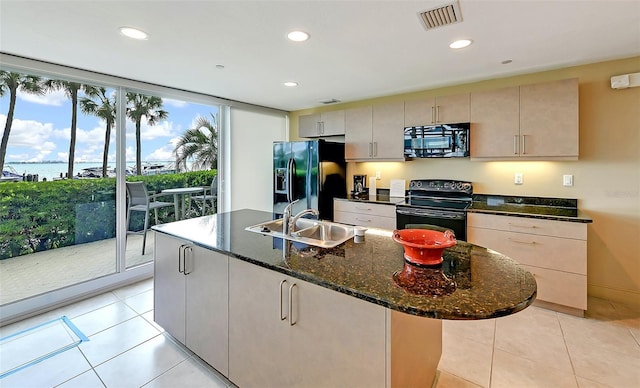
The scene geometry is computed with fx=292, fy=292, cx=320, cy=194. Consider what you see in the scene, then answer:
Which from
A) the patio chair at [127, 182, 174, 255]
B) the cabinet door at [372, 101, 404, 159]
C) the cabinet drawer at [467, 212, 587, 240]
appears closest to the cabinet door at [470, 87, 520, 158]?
the cabinet drawer at [467, 212, 587, 240]

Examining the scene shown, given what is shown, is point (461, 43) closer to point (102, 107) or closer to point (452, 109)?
point (452, 109)

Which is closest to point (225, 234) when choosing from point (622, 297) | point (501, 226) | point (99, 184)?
point (99, 184)

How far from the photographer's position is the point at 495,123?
320cm

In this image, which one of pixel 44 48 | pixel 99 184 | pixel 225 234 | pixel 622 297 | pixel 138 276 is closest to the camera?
pixel 225 234

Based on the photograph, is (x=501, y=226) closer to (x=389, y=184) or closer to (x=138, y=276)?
(x=389, y=184)

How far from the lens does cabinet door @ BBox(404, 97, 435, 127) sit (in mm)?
3588

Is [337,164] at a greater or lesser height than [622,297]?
greater

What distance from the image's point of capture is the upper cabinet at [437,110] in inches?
133

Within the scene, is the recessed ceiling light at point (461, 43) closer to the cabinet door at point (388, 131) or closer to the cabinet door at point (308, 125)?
the cabinet door at point (388, 131)

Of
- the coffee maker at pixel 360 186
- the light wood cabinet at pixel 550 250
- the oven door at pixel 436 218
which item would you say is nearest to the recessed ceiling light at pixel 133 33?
the oven door at pixel 436 218

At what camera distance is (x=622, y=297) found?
2893 mm

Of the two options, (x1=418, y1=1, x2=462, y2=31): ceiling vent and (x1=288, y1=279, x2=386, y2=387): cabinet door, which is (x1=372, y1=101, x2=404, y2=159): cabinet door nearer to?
(x1=418, y1=1, x2=462, y2=31): ceiling vent

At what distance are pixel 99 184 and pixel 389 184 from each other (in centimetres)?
366

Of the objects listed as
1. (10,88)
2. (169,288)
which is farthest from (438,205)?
(10,88)
